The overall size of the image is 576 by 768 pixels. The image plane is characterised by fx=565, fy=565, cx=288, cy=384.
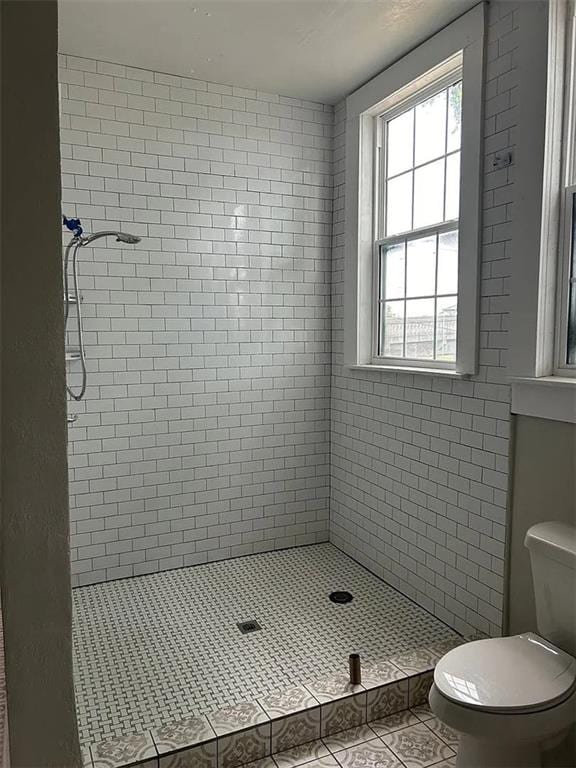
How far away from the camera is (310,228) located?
3469 millimetres

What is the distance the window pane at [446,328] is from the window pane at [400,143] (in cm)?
82

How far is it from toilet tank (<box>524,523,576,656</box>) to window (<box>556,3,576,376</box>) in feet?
1.99

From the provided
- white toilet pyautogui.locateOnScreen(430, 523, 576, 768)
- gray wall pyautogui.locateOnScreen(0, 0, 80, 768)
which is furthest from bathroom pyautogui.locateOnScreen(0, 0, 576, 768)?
gray wall pyautogui.locateOnScreen(0, 0, 80, 768)

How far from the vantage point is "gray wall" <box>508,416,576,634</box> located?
→ 6.67 feet

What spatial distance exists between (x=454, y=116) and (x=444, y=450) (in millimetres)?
1562

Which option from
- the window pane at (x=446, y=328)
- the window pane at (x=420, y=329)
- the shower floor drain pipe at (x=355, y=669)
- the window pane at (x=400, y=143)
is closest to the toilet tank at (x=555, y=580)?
the shower floor drain pipe at (x=355, y=669)

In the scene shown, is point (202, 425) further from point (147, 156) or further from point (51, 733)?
point (51, 733)

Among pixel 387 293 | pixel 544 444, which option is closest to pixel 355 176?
pixel 387 293

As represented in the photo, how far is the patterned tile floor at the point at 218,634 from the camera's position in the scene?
7.19 feet

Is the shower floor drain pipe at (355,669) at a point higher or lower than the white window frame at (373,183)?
lower

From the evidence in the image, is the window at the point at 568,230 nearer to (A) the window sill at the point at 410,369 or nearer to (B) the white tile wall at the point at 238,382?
(B) the white tile wall at the point at 238,382

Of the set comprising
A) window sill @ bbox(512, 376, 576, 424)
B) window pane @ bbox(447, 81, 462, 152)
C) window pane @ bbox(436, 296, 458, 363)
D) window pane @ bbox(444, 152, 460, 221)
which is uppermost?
window pane @ bbox(447, 81, 462, 152)

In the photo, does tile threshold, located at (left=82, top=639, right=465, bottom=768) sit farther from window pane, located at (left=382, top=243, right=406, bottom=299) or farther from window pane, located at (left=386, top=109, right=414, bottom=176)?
window pane, located at (left=386, top=109, right=414, bottom=176)

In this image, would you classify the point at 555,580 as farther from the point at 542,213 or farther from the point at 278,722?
the point at 542,213
